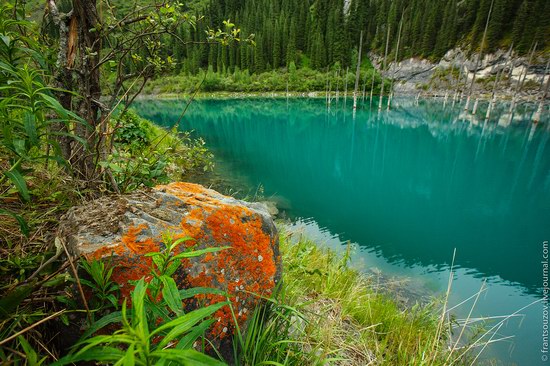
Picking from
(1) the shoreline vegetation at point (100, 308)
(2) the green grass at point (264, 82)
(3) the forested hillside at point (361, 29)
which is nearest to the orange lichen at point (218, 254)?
(1) the shoreline vegetation at point (100, 308)

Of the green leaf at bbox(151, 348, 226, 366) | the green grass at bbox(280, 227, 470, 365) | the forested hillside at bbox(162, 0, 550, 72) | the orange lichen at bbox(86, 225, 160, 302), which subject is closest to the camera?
the green leaf at bbox(151, 348, 226, 366)

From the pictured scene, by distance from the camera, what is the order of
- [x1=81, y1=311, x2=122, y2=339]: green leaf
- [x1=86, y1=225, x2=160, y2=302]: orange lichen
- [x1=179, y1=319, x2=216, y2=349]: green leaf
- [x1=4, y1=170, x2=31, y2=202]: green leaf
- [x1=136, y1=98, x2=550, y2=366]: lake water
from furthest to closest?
[x1=136, y1=98, x2=550, y2=366]: lake water < [x1=86, y1=225, x2=160, y2=302]: orange lichen < [x1=4, y1=170, x2=31, y2=202]: green leaf < [x1=81, y1=311, x2=122, y2=339]: green leaf < [x1=179, y1=319, x2=216, y2=349]: green leaf

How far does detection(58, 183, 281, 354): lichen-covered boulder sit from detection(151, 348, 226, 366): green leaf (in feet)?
2.70

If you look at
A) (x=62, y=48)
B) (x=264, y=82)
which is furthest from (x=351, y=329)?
(x=264, y=82)

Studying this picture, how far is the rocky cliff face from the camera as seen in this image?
175ft

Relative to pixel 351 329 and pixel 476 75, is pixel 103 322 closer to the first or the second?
pixel 351 329

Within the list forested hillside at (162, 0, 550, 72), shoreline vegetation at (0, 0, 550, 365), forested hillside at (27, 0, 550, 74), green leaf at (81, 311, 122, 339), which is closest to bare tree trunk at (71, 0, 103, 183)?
shoreline vegetation at (0, 0, 550, 365)

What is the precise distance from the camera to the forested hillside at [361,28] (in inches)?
2470

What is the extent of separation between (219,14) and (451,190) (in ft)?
424

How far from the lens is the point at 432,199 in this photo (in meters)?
16.0

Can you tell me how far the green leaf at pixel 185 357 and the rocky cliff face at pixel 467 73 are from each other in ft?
210

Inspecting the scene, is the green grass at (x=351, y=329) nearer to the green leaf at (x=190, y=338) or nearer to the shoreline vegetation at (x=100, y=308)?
the shoreline vegetation at (x=100, y=308)

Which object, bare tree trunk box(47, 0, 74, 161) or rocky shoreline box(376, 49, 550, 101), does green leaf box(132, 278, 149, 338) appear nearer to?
bare tree trunk box(47, 0, 74, 161)

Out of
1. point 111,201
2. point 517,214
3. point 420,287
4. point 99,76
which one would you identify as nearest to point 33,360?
point 111,201
